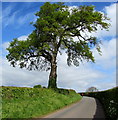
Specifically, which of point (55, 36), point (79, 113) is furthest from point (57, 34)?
point (79, 113)

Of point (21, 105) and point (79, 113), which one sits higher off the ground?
point (21, 105)

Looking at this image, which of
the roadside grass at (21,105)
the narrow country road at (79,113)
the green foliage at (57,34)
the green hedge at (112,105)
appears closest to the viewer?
the green hedge at (112,105)

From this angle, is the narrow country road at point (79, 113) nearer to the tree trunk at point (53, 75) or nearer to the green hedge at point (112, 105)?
the green hedge at point (112, 105)

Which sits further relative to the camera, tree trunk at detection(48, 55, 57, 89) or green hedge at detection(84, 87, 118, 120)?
tree trunk at detection(48, 55, 57, 89)

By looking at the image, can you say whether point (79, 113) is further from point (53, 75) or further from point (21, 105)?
point (53, 75)

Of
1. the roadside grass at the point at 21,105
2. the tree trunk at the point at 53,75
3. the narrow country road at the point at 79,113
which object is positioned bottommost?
the narrow country road at the point at 79,113

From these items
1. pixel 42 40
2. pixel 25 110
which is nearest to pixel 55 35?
→ pixel 42 40

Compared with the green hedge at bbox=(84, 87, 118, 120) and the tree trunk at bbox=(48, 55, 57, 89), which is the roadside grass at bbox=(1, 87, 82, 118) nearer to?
the green hedge at bbox=(84, 87, 118, 120)

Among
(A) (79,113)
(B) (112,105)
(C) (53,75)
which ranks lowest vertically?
(A) (79,113)

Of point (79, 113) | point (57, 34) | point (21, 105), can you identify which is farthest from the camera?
point (57, 34)

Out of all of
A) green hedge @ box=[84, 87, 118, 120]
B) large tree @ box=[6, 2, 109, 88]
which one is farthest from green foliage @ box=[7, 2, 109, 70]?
green hedge @ box=[84, 87, 118, 120]

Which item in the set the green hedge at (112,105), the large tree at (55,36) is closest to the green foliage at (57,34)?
the large tree at (55,36)

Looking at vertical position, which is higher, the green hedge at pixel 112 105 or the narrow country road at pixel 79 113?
the green hedge at pixel 112 105

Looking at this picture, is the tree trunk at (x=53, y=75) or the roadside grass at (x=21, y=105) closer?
the roadside grass at (x=21, y=105)
